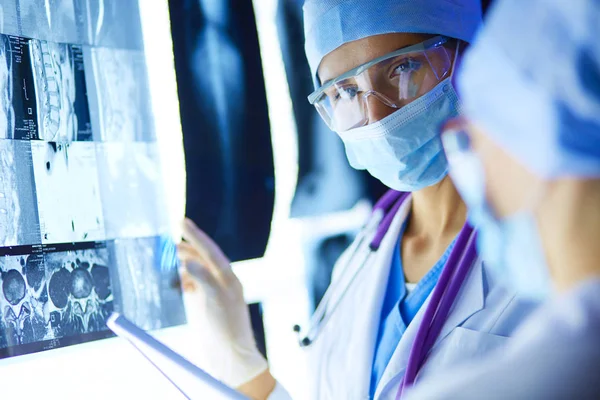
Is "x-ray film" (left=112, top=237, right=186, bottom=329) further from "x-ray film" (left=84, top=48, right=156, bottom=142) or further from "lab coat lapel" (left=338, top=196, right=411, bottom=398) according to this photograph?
"lab coat lapel" (left=338, top=196, right=411, bottom=398)

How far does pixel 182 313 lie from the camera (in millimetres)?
1150

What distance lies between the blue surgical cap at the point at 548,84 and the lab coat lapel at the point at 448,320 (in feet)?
1.86

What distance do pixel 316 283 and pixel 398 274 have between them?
0.32 metres

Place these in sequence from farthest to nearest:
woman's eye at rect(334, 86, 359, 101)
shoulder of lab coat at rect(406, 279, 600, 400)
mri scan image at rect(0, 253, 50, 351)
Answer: woman's eye at rect(334, 86, 359, 101), mri scan image at rect(0, 253, 50, 351), shoulder of lab coat at rect(406, 279, 600, 400)

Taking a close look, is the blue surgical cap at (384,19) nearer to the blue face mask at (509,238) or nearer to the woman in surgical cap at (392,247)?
the woman in surgical cap at (392,247)

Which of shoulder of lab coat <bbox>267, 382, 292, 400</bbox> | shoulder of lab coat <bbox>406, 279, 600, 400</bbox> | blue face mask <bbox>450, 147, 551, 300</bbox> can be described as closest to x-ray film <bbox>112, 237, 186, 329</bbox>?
shoulder of lab coat <bbox>267, 382, 292, 400</bbox>

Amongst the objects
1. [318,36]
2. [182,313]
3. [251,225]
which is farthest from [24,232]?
[318,36]

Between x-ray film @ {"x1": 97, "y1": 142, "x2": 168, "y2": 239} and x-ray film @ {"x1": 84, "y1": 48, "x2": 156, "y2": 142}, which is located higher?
x-ray film @ {"x1": 84, "y1": 48, "x2": 156, "y2": 142}

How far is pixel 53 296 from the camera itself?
964 mm

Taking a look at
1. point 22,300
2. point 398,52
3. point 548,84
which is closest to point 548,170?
point 548,84

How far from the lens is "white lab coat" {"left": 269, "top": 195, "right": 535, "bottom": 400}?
3.21 feet

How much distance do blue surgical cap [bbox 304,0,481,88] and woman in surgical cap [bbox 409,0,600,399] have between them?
1.93 feet

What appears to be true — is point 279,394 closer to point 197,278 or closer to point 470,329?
point 197,278

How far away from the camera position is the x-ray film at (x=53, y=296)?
36.0 inches
